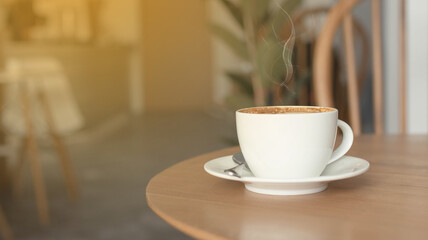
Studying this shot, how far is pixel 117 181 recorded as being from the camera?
248 cm

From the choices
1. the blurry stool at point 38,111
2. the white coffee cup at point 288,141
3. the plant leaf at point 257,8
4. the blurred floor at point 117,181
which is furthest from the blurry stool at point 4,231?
the white coffee cup at point 288,141

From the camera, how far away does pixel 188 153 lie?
316cm

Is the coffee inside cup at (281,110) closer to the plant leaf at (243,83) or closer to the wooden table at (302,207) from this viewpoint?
the wooden table at (302,207)

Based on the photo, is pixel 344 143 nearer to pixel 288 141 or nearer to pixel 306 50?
pixel 288 141

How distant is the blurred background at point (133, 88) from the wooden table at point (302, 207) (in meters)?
0.14

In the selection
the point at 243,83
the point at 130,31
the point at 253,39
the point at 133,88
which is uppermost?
the point at 130,31

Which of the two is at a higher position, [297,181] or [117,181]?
[297,181]

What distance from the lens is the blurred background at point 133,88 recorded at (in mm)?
1781

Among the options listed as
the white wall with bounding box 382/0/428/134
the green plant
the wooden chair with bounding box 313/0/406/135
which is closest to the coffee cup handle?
the wooden chair with bounding box 313/0/406/135

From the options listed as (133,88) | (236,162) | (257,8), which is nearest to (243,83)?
(257,8)

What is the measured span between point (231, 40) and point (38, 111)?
3.96ft

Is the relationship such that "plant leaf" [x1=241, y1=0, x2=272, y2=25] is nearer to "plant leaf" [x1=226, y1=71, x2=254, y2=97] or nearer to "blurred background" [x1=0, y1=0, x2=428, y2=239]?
"blurred background" [x1=0, y1=0, x2=428, y2=239]

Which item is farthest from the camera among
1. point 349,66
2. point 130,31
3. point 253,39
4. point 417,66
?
point 130,31

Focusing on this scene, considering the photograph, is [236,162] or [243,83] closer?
[236,162]
